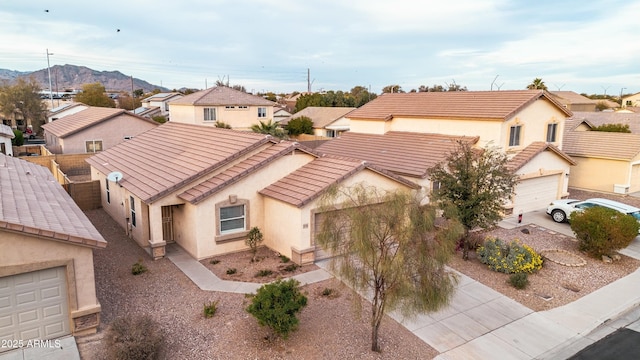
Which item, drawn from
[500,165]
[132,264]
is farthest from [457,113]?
[132,264]

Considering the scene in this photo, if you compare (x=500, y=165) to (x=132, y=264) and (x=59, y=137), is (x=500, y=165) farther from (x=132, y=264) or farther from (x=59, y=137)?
(x=59, y=137)

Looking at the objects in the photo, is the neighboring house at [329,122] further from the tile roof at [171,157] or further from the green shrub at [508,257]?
the green shrub at [508,257]

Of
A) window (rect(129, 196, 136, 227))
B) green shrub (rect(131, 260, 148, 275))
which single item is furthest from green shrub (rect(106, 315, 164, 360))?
window (rect(129, 196, 136, 227))

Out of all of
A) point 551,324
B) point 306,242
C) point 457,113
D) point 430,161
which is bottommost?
point 551,324

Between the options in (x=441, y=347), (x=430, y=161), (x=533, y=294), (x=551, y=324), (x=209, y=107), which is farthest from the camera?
(x=209, y=107)

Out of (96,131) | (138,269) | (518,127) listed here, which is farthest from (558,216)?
(96,131)

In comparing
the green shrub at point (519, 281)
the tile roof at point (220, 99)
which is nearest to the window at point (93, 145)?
the tile roof at point (220, 99)
